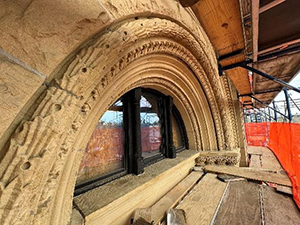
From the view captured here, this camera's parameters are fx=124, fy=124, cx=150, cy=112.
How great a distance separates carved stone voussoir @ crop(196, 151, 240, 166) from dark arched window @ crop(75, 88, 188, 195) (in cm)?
72

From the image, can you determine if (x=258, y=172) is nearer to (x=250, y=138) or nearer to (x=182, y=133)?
(x=182, y=133)

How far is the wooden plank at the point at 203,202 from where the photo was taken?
1.00 meters

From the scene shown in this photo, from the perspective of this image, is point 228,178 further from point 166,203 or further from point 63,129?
point 63,129

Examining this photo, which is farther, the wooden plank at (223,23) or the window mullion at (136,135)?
the window mullion at (136,135)

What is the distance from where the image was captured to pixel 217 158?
2258 mm

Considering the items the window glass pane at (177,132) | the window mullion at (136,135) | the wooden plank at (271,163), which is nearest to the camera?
the window mullion at (136,135)

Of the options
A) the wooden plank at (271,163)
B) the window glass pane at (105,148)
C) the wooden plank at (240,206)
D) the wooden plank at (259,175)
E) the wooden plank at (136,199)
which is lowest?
the wooden plank at (271,163)

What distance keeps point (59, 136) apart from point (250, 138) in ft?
31.9

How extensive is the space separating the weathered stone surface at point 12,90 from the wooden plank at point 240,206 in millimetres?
1404

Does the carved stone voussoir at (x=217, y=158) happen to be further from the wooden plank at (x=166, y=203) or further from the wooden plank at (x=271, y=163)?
the wooden plank at (x=271, y=163)

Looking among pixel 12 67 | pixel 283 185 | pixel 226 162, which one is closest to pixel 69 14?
pixel 12 67

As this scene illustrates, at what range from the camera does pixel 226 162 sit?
231 centimetres

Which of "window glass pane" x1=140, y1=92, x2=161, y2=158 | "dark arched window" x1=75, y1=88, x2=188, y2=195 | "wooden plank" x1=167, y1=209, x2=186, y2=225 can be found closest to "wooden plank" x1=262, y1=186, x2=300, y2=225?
"wooden plank" x1=167, y1=209, x2=186, y2=225

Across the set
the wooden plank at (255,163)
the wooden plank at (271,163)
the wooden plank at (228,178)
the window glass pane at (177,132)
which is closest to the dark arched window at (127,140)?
the window glass pane at (177,132)
